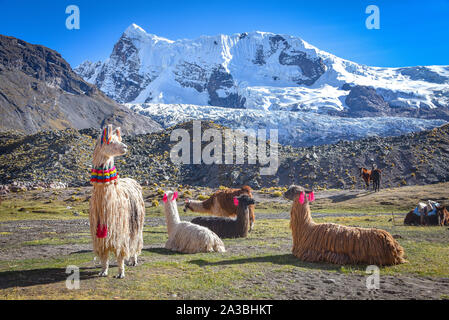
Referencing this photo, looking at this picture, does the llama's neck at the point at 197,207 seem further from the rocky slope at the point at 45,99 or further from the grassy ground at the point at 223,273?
the rocky slope at the point at 45,99

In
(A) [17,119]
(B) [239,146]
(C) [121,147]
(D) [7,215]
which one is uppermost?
(A) [17,119]

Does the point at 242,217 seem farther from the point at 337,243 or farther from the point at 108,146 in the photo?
the point at 108,146

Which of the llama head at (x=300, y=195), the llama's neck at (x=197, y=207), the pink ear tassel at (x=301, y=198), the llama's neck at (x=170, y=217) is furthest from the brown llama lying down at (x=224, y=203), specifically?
the pink ear tassel at (x=301, y=198)

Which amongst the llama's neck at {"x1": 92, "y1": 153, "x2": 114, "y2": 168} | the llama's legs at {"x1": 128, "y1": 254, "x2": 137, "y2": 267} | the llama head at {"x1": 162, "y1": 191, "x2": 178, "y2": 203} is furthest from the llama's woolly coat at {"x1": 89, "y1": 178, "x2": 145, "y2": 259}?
the llama head at {"x1": 162, "y1": 191, "x2": 178, "y2": 203}

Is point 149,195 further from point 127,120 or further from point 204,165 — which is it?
point 127,120

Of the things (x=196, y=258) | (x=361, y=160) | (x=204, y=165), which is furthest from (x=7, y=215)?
(x=361, y=160)

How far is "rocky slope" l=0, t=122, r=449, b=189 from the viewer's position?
43062mm

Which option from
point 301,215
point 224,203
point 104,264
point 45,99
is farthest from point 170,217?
point 45,99

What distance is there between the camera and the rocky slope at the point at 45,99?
12669 cm

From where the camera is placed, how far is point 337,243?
873 centimetres

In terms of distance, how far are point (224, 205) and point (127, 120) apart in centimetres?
14660

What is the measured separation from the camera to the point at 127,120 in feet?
514

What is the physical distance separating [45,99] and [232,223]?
493 feet
